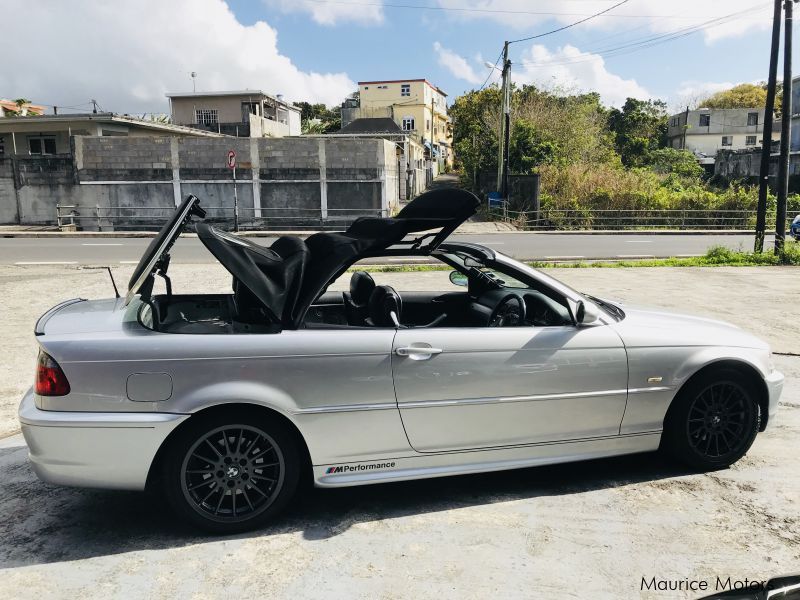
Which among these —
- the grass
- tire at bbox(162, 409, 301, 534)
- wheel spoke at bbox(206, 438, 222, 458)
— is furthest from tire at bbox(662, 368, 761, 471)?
the grass

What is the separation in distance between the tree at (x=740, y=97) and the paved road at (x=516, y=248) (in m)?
56.8

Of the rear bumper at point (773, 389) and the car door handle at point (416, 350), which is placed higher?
→ the car door handle at point (416, 350)

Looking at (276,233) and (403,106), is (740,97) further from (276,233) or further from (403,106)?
(276,233)

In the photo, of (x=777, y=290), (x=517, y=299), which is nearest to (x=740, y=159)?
(x=777, y=290)

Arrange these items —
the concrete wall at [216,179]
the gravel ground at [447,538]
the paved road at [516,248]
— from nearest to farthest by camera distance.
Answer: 1. the gravel ground at [447,538]
2. the paved road at [516,248]
3. the concrete wall at [216,179]

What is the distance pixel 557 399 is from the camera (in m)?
3.60

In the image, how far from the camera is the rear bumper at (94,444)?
3.08m

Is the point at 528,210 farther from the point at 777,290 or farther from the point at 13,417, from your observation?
the point at 13,417

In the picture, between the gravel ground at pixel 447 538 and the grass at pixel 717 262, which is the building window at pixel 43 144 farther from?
the gravel ground at pixel 447 538

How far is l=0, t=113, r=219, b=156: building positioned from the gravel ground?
30.7m

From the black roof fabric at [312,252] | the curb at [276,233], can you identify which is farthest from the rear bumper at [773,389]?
the curb at [276,233]

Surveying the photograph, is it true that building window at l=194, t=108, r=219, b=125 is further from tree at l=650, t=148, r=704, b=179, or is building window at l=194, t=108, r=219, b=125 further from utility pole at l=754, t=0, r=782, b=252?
utility pole at l=754, t=0, r=782, b=252

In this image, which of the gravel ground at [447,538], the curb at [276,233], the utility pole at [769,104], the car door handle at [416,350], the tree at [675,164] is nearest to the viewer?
the gravel ground at [447,538]

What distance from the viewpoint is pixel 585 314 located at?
373 cm
